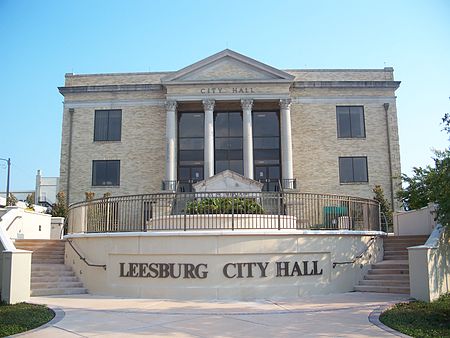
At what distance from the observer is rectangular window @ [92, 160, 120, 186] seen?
118ft

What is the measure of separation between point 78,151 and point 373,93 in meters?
22.8

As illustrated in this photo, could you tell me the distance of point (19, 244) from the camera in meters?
18.1

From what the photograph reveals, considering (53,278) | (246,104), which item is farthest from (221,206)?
(246,104)

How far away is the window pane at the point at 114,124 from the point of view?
3672 cm

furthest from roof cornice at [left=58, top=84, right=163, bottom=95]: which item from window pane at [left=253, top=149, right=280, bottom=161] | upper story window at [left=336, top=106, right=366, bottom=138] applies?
upper story window at [left=336, top=106, right=366, bottom=138]

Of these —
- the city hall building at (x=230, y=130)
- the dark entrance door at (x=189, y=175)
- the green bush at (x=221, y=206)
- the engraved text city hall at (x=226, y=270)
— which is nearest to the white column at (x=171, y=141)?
the city hall building at (x=230, y=130)

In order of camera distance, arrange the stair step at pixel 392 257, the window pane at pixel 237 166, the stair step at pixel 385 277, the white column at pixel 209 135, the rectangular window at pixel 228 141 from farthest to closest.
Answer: the rectangular window at pixel 228 141 → the window pane at pixel 237 166 → the white column at pixel 209 135 → the stair step at pixel 392 257 → the stair step at pixel 385 277

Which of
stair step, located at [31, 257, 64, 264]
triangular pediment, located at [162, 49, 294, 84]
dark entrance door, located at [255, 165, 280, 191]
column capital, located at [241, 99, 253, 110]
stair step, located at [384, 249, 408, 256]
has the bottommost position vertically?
stair step, located at [31, 257, 64, 264]

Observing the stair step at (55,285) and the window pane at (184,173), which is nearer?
the stair step at (55,285)

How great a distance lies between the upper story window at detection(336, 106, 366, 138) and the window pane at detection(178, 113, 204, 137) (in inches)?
414

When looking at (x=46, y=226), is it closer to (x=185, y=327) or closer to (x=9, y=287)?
(x=9, y=287)

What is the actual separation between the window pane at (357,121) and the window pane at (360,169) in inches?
76.3

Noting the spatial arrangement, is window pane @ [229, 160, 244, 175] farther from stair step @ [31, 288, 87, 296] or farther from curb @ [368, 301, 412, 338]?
curb @ [368, 301, 412, 338]

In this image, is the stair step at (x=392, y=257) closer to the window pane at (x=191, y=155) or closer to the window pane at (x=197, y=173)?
the window pane at (x=197, y=173)
